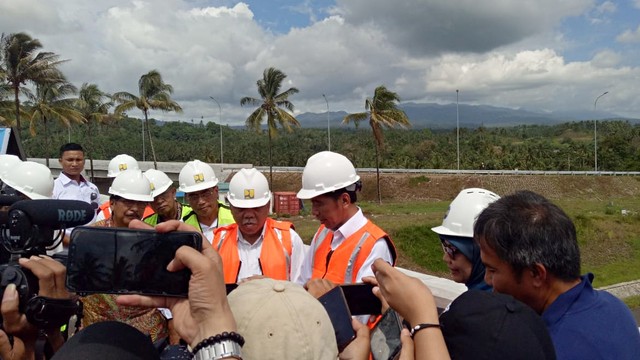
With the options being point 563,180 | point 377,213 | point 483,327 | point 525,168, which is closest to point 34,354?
point 483,327

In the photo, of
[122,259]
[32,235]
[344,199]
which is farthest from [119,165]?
[122,259]

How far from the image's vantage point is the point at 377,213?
28.9m

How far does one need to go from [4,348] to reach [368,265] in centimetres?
178

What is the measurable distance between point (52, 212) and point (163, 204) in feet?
11.3

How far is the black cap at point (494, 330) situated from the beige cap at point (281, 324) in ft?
1.12

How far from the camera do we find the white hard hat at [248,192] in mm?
4074

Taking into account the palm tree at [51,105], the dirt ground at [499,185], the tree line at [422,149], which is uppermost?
the palm tree at [51,105]

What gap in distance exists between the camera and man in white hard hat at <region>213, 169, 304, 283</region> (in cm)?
379

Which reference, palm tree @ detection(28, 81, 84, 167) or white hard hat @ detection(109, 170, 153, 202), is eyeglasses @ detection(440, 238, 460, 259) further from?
palm tree @ detection(28, 81, 84, 167)

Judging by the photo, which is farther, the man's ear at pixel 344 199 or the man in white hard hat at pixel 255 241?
the man in white hard hat at pixel 255 241

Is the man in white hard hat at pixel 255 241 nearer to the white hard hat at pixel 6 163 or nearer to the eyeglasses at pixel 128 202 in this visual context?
the eyeglasses at pixel 128 202

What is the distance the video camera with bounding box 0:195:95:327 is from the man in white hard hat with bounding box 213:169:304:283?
177 cm

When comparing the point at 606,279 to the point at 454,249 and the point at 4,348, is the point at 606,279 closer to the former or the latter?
the point at 454,249

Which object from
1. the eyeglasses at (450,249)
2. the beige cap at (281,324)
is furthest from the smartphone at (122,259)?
the eyeglasses at (450,249)
